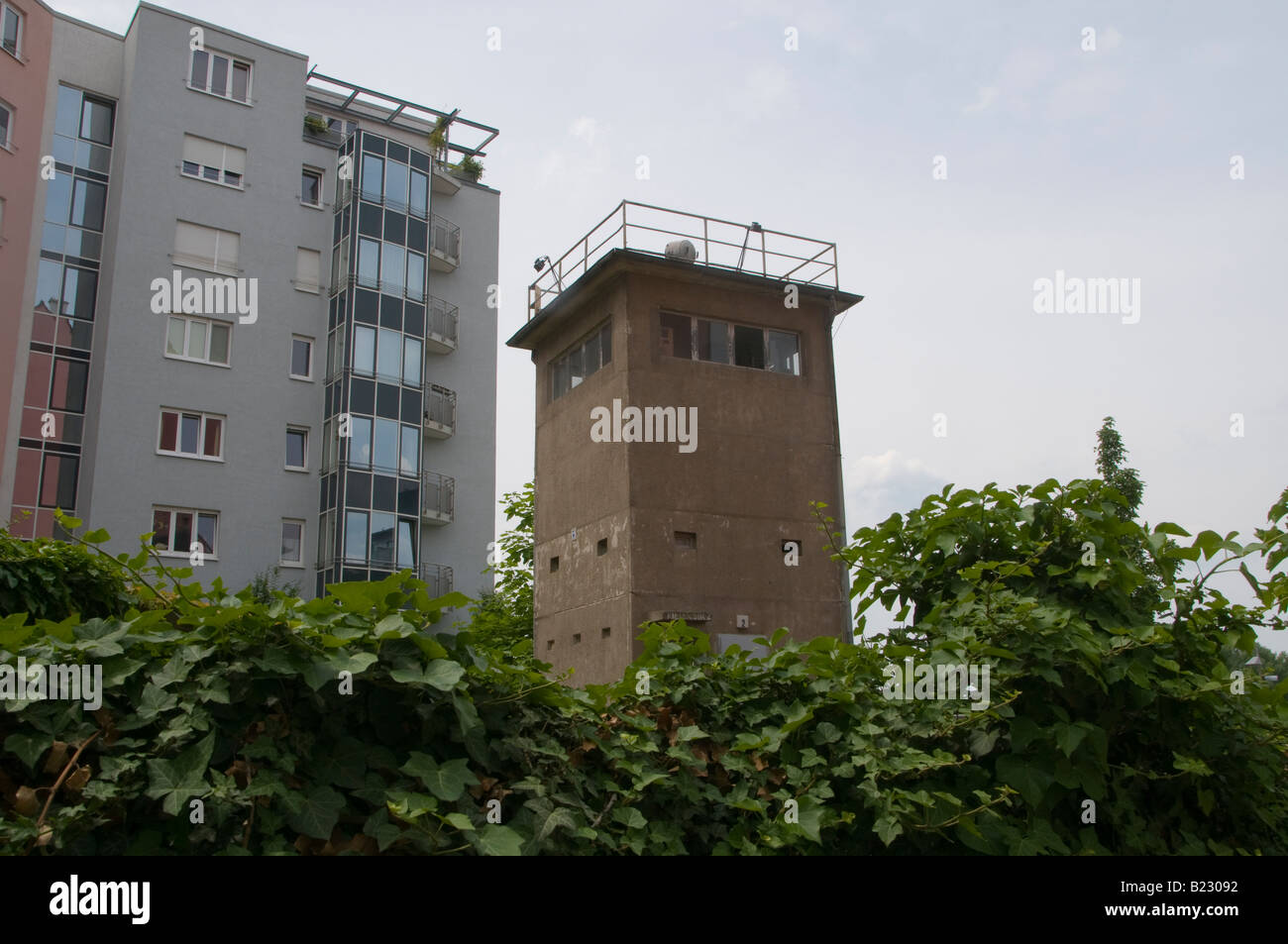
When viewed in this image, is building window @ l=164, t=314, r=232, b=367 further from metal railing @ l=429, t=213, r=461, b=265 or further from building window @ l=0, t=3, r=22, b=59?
metal railing @ l=429, t=213, r=461, b=265

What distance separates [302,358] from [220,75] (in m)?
9.74

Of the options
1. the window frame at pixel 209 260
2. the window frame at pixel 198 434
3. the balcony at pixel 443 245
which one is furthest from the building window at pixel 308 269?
the window frame at pixel 198 434

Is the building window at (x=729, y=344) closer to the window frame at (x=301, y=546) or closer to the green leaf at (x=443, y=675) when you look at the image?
the window frame at (x=301, y=546)

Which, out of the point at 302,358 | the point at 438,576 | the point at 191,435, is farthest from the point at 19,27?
the point at 438,576

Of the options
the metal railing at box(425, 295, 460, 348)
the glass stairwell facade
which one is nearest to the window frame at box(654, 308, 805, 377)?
the glass stairwell facade

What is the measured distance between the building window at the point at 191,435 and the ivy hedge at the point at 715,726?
28441mm

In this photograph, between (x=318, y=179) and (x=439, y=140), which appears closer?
(x=318, y=179)

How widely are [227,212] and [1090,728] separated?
34516 mm

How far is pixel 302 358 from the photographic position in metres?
34.6

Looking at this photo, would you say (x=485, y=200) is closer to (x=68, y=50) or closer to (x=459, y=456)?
(x=459, y=456)

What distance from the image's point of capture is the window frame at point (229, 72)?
1346 inches

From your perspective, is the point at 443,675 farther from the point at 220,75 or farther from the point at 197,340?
the point at 220,75

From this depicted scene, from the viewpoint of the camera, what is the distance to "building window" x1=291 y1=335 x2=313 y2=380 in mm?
34344
